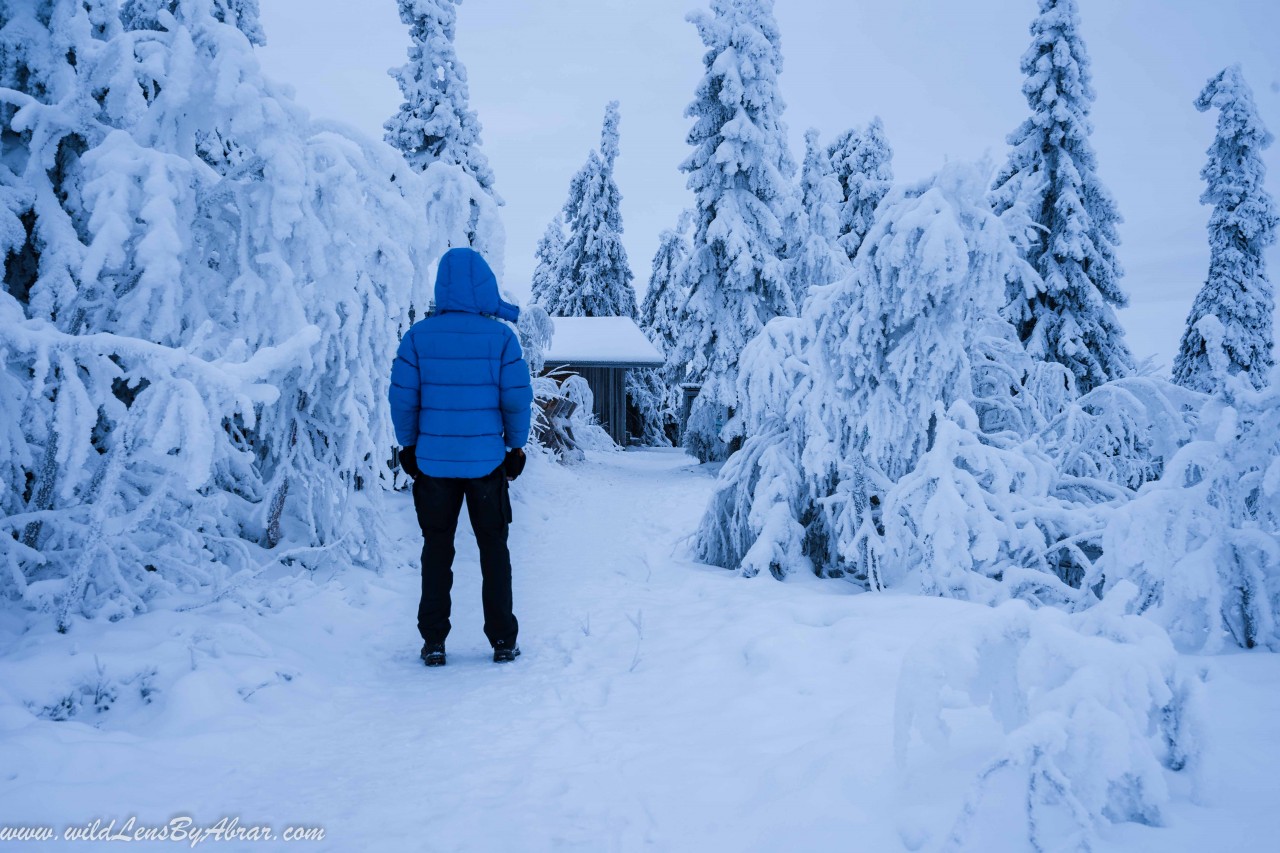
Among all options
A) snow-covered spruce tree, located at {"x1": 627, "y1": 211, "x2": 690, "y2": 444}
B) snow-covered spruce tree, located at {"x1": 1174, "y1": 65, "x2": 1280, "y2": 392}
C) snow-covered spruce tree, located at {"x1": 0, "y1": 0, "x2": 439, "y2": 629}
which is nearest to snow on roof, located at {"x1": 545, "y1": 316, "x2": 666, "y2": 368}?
snow-covered spruce tree, located at {"x1": 627, "y1": 211, "x2": 690, "y2": 444}

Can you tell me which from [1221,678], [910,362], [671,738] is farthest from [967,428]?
[671,738]

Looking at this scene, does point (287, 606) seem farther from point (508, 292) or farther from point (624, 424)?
point (624, 424)

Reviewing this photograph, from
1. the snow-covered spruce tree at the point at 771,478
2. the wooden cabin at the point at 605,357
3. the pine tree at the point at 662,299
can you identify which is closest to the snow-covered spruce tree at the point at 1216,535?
the snow-covered spruce tree at the point at 771,478

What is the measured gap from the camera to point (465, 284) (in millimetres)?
3889

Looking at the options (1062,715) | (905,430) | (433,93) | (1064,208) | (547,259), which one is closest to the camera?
(1062,715)

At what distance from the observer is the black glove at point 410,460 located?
3.85m

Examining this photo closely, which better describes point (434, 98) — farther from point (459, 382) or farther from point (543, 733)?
point (543, 733)

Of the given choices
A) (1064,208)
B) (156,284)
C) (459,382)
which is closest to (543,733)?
(459,382)

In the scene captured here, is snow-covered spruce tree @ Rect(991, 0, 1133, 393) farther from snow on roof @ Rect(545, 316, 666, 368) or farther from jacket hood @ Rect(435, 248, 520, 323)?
jacket hood @ Rect(435, 248, 520, 323)

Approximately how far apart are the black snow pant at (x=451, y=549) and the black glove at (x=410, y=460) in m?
0.05

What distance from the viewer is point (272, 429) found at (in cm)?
485

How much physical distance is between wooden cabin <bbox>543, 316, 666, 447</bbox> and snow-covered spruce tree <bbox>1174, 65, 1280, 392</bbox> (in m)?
16.2

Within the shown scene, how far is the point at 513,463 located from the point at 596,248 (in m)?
27.8

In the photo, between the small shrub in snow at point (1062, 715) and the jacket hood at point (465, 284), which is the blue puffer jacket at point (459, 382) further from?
the small shrub in snow at point (1062, 715)
